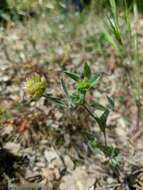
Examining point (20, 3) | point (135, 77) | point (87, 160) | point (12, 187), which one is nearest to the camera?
point (12, 187)

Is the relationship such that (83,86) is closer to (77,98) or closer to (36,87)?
(77,98)

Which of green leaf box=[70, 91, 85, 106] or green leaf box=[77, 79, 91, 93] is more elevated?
green leaf box=[77, 79, 91, 93]

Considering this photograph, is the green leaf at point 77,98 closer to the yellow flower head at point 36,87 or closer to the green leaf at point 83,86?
the green leaf at point 83,86

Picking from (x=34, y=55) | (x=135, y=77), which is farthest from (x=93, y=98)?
(x=34, y=55)

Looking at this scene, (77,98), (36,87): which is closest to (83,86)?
(77,98)

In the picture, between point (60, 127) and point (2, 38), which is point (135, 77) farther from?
point (2, 38)

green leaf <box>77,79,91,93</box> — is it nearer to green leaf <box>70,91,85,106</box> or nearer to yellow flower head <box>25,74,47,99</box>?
green leaf <box>70,91,85,106</box>

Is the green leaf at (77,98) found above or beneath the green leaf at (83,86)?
beneath

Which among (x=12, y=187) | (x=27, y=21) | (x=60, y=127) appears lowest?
(x=12, y=187)

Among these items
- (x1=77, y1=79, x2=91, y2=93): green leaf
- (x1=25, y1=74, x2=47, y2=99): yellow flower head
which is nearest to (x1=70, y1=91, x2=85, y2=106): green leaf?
(x1=77, y1=79, x2=91, y2=93): green leaf

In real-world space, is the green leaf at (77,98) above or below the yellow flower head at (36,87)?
below

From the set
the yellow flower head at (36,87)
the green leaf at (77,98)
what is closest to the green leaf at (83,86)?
the green leaf at (77,98)
